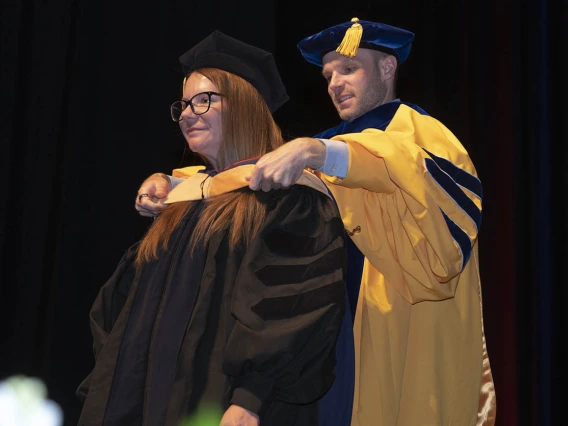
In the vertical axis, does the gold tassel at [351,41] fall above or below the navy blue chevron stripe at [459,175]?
above

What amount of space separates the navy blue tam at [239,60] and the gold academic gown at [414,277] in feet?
1.11

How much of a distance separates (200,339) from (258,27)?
2277 millimetres

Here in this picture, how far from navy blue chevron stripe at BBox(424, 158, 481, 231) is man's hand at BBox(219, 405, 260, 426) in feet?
2.59

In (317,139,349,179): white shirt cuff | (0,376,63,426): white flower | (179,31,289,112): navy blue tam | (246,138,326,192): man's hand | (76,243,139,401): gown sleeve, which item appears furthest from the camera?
(0,376,63,426): white flower

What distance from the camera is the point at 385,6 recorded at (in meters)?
3.55

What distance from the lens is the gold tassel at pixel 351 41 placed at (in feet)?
7.38

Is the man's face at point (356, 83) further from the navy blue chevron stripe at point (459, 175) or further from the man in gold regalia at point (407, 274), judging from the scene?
the navy blue chevron stripe at point (459, 175)

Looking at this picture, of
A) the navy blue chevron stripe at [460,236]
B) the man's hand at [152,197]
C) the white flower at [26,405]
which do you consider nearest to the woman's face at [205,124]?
the man's hand at [152,197]

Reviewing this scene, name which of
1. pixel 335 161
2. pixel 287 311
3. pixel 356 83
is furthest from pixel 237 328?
pixel 356 83

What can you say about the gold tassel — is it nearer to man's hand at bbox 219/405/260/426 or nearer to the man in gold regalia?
the man in gold regalia

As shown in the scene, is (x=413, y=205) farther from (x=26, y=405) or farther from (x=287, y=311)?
(x=26, y=405)

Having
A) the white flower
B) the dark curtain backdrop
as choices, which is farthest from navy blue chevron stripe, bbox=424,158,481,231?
the white flower

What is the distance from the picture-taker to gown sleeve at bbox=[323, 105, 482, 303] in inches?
70.6

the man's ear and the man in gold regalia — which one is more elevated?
the man's ear
